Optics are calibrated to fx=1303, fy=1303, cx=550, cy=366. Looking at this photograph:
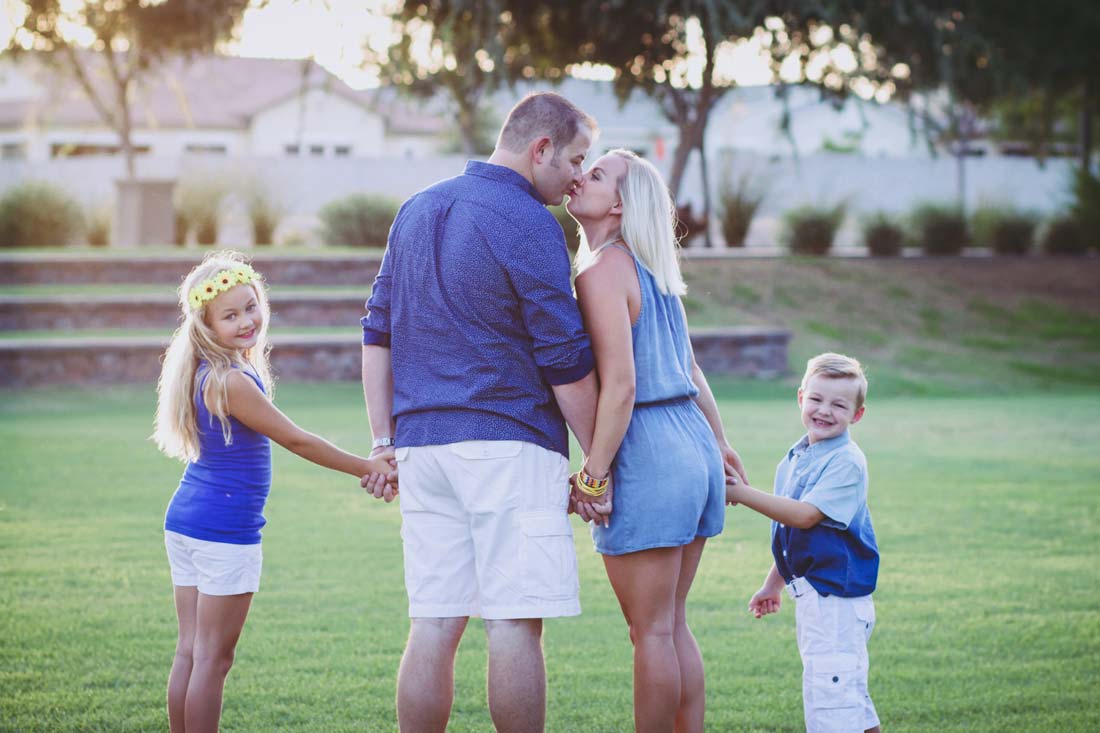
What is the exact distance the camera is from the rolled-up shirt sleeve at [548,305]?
3348 mm

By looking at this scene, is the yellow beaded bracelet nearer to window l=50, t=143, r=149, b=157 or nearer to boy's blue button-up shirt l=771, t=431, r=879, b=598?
boy's blue button-up shirt l=771, t=431, r=879, b=598

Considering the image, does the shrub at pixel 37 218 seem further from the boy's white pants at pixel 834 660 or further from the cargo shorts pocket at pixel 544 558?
the boy's white pants at pixel 834 660

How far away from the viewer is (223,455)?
12.0 ft

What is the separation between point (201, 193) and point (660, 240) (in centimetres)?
1983

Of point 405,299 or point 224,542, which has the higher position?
point 405,299

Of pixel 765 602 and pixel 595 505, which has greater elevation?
pixel 595 505

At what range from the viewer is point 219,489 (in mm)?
3637

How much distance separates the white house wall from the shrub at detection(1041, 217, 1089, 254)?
1201 inches

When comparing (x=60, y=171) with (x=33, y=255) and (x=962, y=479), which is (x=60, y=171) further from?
(x=962, y=479)

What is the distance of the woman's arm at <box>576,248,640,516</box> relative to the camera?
3393mm

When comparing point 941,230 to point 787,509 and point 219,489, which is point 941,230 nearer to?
point 787,509

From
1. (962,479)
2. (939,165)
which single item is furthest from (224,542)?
(939,165)

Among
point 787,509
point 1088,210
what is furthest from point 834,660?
point 1088,210

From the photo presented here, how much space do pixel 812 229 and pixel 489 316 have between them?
19.3m
